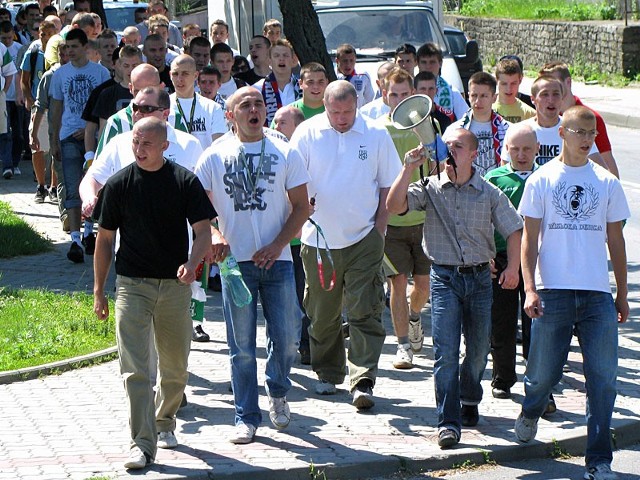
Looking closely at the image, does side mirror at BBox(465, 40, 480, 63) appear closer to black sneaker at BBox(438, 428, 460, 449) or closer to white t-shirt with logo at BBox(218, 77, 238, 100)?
white t-shirt with logo at BBox(218, 77, 238, 100)

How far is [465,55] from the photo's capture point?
1991 cm


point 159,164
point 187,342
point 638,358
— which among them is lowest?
point 638,358

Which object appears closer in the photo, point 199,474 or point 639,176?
point 199,474

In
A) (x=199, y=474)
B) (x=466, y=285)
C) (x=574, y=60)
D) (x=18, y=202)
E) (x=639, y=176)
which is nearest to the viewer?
(x=199, y=474)

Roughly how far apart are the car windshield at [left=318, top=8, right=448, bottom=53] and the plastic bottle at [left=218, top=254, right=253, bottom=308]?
10543mm

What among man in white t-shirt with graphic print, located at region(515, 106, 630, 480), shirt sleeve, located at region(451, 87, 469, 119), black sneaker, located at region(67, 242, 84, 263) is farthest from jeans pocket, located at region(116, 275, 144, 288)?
black sneaker, located at region(67, 242, 84, 263)

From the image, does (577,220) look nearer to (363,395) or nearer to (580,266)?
(580,266)

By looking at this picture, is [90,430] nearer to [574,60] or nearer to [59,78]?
[59,78]

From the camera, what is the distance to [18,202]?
16.8 meters

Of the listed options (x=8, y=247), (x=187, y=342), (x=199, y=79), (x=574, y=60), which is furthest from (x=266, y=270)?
(x=574, y=60)

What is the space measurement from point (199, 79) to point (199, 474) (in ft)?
17.3

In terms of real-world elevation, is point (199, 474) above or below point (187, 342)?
below

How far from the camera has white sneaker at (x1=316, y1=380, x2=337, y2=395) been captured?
8.72m

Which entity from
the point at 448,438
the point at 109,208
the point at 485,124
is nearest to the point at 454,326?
the point at 448,438
